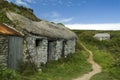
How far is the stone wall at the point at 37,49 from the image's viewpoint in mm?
20750

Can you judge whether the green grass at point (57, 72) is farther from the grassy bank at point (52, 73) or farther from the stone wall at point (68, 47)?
the stone wall at point (68, 47)

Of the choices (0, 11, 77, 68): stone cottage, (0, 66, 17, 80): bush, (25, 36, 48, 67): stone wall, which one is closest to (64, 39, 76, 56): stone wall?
(0, 11, 77, 68): stone cottage

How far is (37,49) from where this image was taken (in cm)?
2225

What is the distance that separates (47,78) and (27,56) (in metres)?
2.41

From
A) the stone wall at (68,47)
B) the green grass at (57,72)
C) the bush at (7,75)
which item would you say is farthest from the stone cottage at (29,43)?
the stone wall at (68,47)

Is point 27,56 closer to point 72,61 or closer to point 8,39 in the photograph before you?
point 8,39

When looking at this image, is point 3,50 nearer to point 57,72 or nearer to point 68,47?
point 57,72

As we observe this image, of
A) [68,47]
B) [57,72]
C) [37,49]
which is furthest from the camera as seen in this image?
[68,47]

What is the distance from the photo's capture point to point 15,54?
19.4m

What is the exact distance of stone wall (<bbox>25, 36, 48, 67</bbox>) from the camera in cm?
2075

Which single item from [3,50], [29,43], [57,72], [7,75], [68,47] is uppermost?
[29,43]

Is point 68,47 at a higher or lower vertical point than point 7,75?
higher

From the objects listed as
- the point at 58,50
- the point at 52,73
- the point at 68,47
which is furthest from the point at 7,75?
the point at 68,47

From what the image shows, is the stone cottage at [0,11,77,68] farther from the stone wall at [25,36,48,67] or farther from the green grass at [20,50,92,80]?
the green grass at [20,50,92,80]
